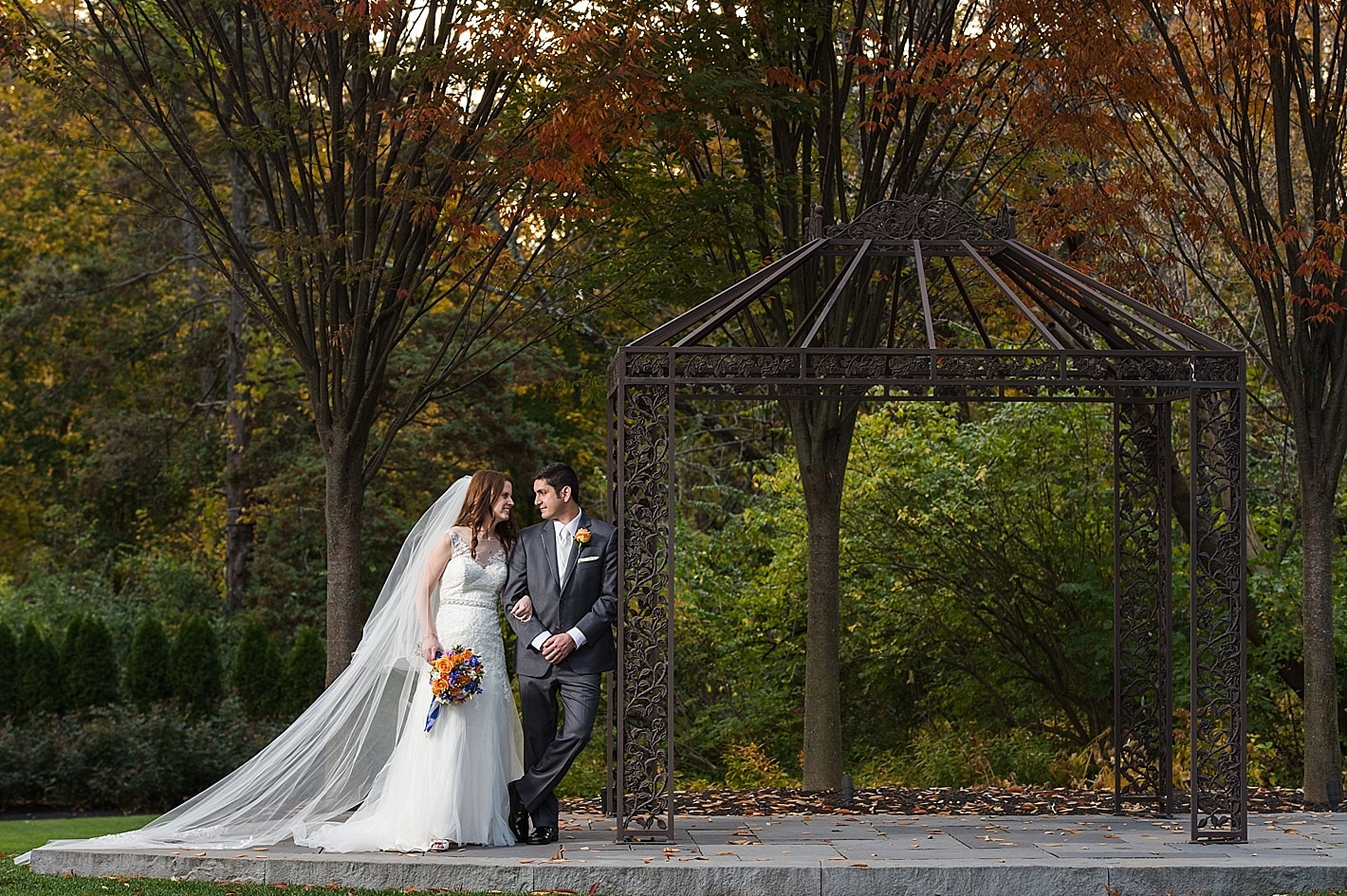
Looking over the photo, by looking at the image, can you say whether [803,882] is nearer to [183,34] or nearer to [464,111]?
[464,111]

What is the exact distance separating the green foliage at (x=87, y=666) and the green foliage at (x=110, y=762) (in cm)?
110

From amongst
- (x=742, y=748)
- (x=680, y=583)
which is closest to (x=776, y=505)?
(x=680, y=583)

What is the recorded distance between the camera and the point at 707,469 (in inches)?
783

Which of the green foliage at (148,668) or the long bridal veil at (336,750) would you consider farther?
the green foliage at (148,668)

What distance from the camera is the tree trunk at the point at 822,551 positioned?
11055 millimetres

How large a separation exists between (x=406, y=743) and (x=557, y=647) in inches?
39.4

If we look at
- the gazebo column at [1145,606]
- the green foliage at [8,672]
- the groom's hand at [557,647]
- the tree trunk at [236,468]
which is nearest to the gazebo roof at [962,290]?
the gazebo column at [1145,606]

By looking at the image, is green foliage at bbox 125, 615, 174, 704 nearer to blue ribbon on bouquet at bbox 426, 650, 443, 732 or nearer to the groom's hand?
blue ribbon on bouquet at bbox 426, 650, 443, 732

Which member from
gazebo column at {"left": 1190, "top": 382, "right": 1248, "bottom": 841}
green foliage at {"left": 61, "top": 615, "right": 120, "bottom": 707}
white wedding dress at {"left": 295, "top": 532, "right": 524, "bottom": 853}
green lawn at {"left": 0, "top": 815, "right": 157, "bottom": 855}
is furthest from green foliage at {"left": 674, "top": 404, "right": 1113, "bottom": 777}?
white wedding dress at {"left": 295, "top": 532, "right": 524, "bottom": 853}

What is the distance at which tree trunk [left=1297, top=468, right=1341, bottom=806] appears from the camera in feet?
33.0

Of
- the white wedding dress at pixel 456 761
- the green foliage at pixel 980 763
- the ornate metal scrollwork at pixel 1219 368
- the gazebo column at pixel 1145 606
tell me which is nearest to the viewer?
the white wedding dress at pixel 456 761

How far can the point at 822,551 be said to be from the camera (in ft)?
36.5

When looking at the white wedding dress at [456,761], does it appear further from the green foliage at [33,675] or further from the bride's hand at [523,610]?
the green foliage at [33,675]

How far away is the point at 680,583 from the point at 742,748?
2.20m
